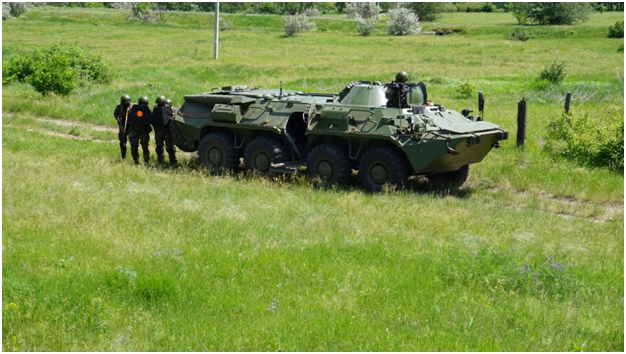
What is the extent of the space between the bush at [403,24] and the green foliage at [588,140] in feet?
169

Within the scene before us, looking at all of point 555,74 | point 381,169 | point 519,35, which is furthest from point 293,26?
point 381,169

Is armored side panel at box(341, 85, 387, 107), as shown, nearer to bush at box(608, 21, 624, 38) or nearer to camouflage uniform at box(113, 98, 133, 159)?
camouflage uniform at box(113, 98, 133, 159)

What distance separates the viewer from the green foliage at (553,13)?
68.3 meters

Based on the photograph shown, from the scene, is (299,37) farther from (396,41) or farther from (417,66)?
(417,66)

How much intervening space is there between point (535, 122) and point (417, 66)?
719 inches

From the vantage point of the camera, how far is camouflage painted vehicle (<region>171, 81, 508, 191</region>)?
13961mm

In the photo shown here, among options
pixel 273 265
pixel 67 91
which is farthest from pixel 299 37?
pixel 273 265

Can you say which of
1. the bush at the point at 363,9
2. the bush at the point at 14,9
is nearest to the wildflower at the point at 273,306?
the bush at the point at 14,9

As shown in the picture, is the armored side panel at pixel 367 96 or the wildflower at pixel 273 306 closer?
the wildflower at pixel 273 306

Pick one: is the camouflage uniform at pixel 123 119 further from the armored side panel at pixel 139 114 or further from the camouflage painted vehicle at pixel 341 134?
the camouflage painted vehicle at pixel 341 134

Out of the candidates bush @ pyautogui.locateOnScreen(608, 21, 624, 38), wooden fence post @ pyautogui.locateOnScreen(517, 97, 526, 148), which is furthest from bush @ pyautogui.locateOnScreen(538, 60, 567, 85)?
bush @ pyautogui.locateOnScreen(608, 21, 624, 38)

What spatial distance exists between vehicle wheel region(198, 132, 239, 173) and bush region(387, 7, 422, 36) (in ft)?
176

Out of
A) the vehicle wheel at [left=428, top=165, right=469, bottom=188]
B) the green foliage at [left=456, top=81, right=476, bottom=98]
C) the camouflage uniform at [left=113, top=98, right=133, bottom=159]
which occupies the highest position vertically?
the green foliage at [left=456, top=81, right=476, bottom=98]

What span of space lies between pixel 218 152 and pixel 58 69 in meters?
11.8
